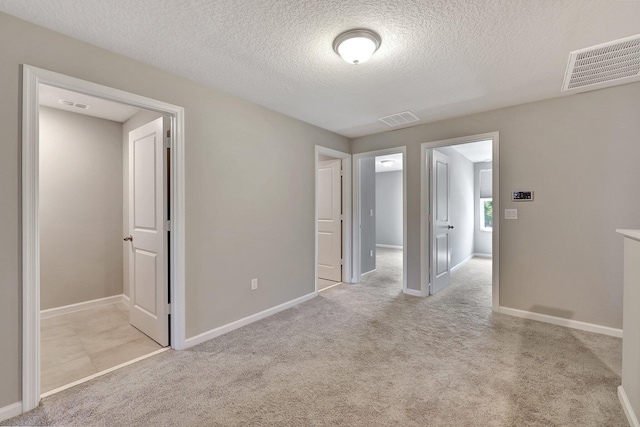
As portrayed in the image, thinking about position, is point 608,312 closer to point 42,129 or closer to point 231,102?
point 231,102

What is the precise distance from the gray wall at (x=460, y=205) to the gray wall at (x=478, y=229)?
0.79 ft

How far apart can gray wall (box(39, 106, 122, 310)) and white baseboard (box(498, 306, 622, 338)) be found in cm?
503

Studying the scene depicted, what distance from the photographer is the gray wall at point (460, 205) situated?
18.5 feet

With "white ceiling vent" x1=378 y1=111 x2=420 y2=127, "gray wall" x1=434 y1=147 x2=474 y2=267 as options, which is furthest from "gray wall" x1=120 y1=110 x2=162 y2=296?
"gray wall" x1=434 y1=147 x2=474 y2=267

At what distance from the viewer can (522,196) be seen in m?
3.19

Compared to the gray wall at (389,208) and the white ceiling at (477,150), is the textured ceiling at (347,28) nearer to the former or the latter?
the white ceiling at (477,150)

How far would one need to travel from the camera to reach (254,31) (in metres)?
1.88

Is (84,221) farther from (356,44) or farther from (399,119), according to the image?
(399,119)

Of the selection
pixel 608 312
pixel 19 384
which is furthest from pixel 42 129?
pixel 608 312

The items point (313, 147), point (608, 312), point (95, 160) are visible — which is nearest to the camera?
point (608, 312)

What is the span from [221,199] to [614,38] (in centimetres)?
334

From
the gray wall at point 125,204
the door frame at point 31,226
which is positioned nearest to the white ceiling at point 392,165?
the gray wall at point 125,204

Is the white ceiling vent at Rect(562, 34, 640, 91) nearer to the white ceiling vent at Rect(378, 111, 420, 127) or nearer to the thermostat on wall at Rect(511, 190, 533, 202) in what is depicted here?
the thermostat on wall at Rect(511, 190, 533, 202)

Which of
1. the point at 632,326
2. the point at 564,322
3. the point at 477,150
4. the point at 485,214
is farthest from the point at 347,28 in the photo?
the point at 485,214
